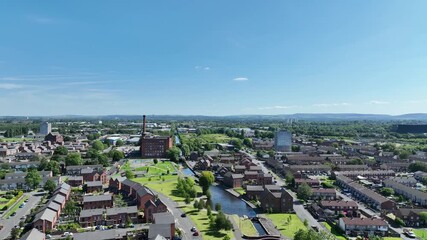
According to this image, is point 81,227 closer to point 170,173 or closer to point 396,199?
point 170,173

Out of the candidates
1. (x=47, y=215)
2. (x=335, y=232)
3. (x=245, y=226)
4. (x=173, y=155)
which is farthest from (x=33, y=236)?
(x=173, y=155)

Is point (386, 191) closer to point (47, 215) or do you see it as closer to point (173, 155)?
point (47, 215)

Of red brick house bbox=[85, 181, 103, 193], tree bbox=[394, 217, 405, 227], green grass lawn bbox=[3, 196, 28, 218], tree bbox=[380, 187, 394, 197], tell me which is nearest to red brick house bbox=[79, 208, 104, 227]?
green grass lawn bbox=[3, 196, 28, 218]

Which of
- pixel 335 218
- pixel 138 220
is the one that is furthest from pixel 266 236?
pixel 138 220

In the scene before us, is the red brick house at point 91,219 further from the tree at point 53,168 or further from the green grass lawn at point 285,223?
the tree at point 53,168

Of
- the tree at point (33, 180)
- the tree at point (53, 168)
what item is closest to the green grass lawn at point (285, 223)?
the tree at point (33, 180)

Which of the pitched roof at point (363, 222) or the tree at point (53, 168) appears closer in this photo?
the pitched roof at point (363, 222)
